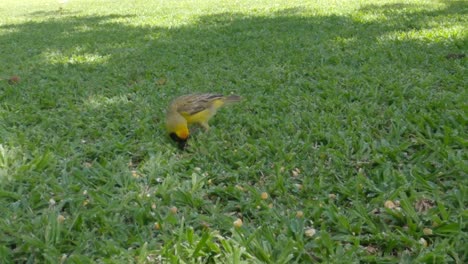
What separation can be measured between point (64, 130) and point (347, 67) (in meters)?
Result: 2.97

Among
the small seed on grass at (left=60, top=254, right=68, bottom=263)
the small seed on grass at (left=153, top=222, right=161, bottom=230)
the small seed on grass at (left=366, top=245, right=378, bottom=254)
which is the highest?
the small seed on grass at (left=60, top=254, right=68, bottom=263)

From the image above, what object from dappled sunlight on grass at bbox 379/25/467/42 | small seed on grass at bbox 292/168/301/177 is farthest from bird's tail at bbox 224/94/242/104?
dappled sunlight on grass at bbox 379/25/467/42

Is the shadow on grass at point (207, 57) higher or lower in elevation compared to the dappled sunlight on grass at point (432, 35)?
higher

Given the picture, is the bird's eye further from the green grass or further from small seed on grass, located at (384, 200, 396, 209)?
small seed on grass, located at (384, 200, 396, 209)

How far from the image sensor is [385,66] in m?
4.96

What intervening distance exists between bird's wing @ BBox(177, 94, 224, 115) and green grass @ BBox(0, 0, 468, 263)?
21cm

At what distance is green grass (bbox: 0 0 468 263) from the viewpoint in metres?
2.21

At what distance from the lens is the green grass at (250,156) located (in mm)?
2213

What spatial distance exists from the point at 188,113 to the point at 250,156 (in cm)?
70

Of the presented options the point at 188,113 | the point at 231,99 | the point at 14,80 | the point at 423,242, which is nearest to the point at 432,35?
the point at 231,99

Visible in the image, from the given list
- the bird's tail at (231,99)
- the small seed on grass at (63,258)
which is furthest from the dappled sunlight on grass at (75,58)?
the small seed on grass at (63,258)

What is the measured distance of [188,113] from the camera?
3.60m

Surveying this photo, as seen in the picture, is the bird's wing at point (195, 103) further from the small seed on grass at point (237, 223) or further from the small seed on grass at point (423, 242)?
the small seed on grass at point (423, 242)

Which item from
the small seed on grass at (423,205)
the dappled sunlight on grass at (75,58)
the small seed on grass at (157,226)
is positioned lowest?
the small seed on grass at (423,205)
